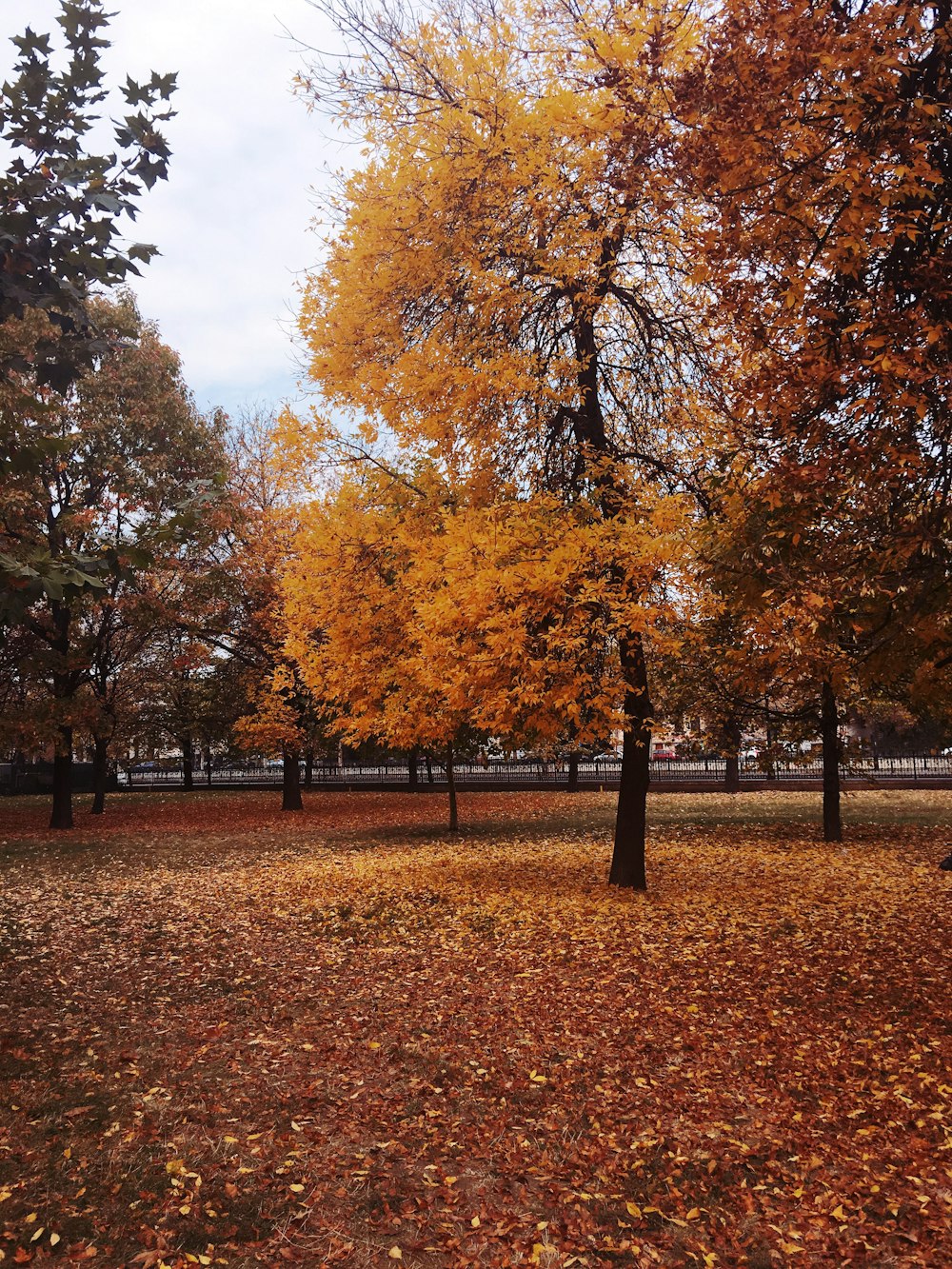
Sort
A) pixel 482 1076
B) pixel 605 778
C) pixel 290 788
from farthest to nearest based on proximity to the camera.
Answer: pixel 605 778
pixel 290 788
pixel 482 1076

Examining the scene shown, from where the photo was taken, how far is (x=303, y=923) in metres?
10.2

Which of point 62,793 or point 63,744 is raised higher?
point 63,744

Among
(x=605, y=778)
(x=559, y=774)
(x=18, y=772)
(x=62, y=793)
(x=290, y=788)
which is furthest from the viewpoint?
(x=605, y=778)

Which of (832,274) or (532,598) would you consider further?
(532,598)

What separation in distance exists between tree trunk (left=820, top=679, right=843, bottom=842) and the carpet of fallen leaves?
211 inches

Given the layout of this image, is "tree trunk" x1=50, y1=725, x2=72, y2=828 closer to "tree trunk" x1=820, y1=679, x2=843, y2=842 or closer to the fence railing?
the fence railing

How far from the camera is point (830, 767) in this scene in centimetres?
1792

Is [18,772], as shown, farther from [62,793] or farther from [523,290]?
[523,290]

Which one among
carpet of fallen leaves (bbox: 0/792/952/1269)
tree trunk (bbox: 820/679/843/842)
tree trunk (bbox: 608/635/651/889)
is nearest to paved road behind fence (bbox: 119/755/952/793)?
tree trunk (bbox: 820/679/843/842)

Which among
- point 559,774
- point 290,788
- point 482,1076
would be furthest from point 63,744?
point 559,774

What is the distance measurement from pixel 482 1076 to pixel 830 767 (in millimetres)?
14061

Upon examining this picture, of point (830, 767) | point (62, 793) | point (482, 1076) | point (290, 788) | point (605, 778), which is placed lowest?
point (605, 778)

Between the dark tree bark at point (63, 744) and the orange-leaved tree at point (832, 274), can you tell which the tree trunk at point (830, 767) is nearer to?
the orange-leaved tree at point (832, 274)

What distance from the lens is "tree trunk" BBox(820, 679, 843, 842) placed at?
17.4 metres
